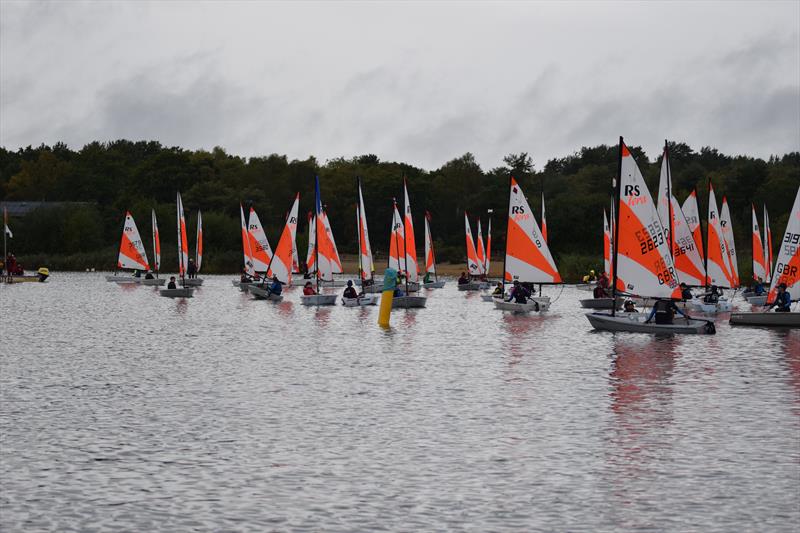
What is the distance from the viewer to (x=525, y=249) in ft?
168

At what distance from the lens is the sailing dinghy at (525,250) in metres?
50.8

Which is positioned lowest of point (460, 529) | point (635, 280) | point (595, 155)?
point (460, 529)

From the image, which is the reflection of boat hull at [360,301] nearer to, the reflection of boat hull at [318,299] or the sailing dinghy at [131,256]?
the reflection of boat hull at [318,299]

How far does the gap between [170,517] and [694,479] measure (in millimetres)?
6723

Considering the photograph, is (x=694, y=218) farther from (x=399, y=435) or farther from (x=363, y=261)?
(x=399, y=435)

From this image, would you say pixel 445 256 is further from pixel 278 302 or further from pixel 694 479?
pixel 694 479

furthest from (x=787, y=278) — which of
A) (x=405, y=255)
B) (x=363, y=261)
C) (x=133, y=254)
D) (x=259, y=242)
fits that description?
(x=133, y=254)

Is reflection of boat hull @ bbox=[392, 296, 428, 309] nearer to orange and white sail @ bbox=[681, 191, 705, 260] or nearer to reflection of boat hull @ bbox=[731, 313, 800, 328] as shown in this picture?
orange and white sail @ bbox=[681, 191, 705, 260]

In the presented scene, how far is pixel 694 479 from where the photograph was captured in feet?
48.1

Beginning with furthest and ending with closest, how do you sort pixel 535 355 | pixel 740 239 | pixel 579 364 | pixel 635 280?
pixel 740 239 < pixel 635 280 < pixel 535 355 < pixel 579 364

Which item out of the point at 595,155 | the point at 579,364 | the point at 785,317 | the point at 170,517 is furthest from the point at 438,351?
the point at 595,155

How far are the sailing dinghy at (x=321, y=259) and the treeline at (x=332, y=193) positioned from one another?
4042 cm

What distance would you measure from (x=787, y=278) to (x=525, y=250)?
496 inches

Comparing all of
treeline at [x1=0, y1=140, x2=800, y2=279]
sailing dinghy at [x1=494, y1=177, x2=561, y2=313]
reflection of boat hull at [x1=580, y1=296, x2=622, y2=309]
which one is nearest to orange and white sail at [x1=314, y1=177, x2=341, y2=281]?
sailing dinghy at [x1=494, y1=177, x2=561, y2=313]
